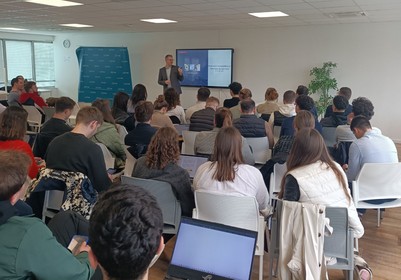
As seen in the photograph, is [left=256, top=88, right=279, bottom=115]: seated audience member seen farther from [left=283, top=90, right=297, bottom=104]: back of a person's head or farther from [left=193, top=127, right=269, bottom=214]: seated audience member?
[left=193, top=127, right=269, bottom=214]: seated audience member

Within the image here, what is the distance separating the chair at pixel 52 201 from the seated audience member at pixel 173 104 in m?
3.16

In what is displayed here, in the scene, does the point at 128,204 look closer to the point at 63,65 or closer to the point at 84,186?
the point at 84,186

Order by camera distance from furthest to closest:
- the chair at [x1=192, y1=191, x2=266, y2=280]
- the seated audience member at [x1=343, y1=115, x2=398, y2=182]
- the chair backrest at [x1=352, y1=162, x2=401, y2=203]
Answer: the seated audience member at [x1=343, y1=115, x2=398, y2=182] → the chair backrest at [x1=352, y1=162, x2=401, y2=203] → the chair at [x1=192, y1=191, x2=266, y2=280]

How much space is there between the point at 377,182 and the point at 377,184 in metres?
0.02

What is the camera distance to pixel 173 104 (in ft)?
19.8

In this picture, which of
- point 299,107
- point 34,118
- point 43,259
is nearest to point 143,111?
point 299,107

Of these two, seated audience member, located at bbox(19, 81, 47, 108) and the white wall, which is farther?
the white wall

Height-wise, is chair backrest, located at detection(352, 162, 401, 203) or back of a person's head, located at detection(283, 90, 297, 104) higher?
back of a person's head, located at detection(283, 90, 297, 104)

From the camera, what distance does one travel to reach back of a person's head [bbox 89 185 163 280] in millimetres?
972

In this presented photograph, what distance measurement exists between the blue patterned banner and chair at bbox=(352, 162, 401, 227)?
32.8 feet

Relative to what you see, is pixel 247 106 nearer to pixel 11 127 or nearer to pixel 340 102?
pixel 340 102

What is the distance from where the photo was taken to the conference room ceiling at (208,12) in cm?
640

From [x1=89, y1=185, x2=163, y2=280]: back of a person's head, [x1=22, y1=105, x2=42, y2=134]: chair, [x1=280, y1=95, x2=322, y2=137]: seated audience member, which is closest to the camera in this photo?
[x1=89, y1=185, x2=163, y2=280]: back of a person's head

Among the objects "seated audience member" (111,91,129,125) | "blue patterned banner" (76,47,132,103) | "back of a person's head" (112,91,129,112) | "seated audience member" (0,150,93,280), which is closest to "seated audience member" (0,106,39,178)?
"seated audience member" (0,150,93,280)
